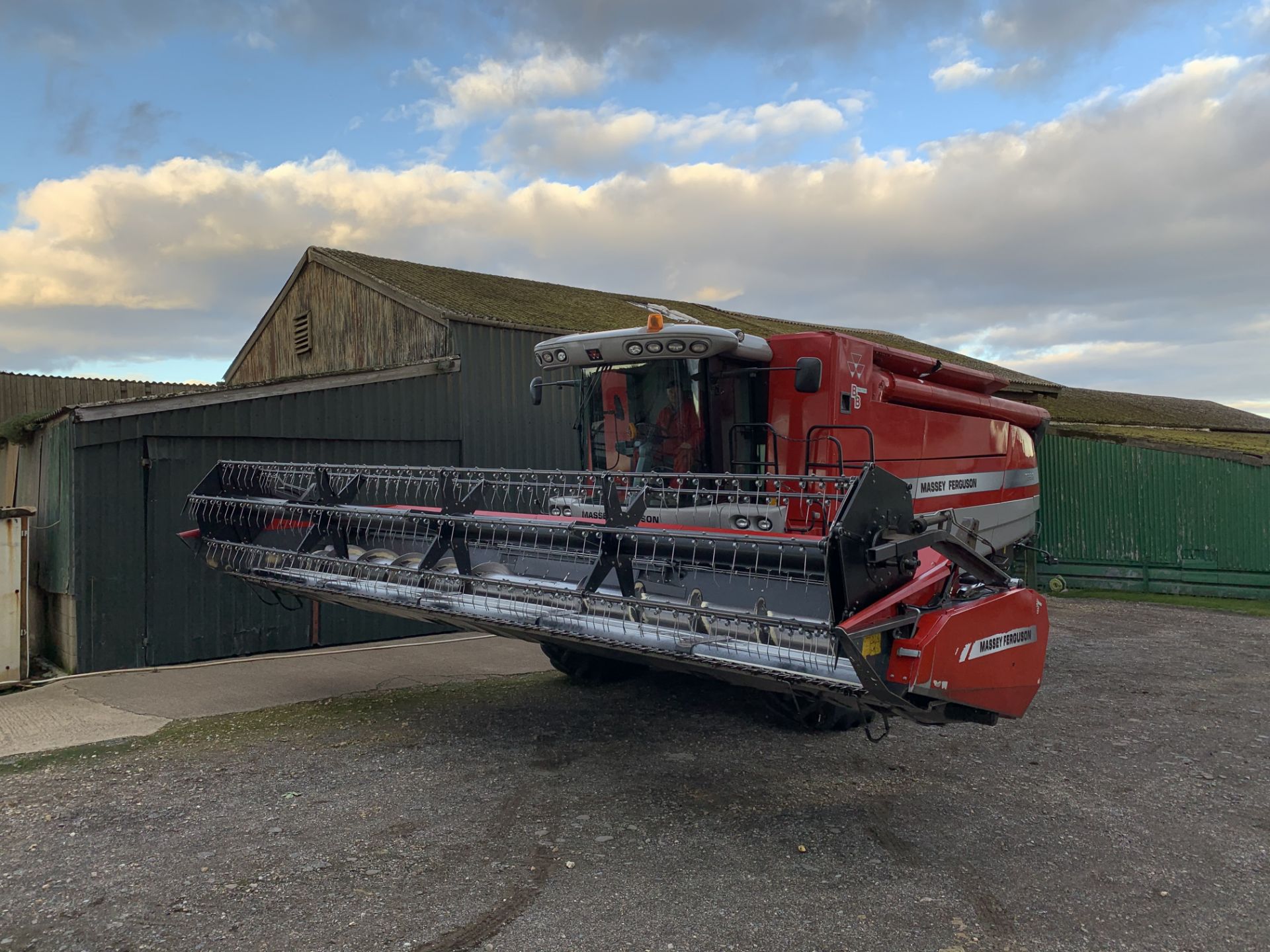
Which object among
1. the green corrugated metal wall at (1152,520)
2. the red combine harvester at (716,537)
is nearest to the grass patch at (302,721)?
the red combine harvester at (716,537)

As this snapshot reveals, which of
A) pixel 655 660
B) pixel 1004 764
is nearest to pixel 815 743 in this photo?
pixel 1004 764

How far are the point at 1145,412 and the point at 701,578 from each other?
2129 centimetres

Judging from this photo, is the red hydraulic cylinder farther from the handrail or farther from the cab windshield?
the cab windshield

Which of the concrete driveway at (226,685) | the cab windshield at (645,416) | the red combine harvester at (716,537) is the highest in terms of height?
the cab windshield at (645,416)

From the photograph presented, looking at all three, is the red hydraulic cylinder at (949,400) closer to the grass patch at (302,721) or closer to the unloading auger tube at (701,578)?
the unloading auger tube at (701,578)

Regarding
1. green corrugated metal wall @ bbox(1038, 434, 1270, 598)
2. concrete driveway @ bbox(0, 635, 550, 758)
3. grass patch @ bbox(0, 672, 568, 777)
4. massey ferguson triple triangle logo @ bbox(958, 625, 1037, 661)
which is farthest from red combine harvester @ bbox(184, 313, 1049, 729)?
green corrugated metal wall @ bbox(1038, 434, 1270, 598)

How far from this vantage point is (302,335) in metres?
13.6

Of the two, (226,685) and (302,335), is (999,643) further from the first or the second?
(302,335)

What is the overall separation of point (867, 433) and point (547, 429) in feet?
15.9

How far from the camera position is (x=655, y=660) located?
4.19 metres

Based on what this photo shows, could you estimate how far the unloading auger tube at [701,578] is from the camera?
3.48 m

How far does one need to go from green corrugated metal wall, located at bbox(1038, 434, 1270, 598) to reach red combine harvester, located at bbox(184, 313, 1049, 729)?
5.21 metres

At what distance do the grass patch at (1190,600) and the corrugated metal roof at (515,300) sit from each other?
3169mm

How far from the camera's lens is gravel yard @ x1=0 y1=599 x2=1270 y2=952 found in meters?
3.22
